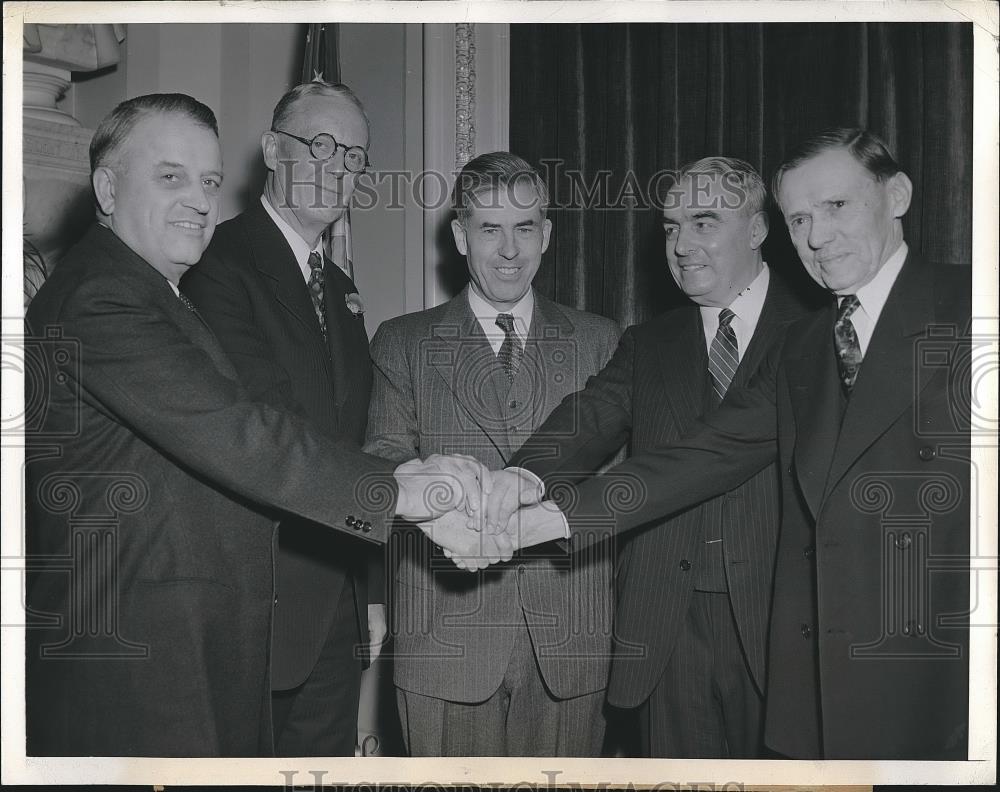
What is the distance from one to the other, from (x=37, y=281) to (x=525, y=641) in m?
1.68

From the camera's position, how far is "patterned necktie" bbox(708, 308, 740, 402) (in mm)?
2916

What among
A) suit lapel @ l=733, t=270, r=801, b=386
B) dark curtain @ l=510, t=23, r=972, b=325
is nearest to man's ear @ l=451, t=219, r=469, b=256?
dark curtain @ l=510, t=23, r=972, b=325

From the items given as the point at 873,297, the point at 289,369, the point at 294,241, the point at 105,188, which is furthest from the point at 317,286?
the point at 873,297

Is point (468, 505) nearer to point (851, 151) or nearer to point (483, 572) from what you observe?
point (483, 572)

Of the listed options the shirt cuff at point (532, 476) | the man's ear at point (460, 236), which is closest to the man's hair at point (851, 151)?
the man's ear at point (460, 236)

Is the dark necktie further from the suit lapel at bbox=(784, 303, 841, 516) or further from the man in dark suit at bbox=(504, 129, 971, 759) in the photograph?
the suit lapel at bbox=(784, 303, 841, 516)

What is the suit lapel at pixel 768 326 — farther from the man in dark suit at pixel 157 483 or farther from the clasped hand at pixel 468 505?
the man in dark suit at pixel 157 483

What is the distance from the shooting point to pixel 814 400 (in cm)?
284

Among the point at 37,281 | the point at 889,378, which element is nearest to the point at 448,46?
the point at 37,281

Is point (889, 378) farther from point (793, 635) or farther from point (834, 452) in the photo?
point (793, 635)

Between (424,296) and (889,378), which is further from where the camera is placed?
(424,296)

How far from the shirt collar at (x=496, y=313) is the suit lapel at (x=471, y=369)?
0.02m

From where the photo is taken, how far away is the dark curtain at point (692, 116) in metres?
2.95

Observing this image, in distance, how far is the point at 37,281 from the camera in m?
2.98
